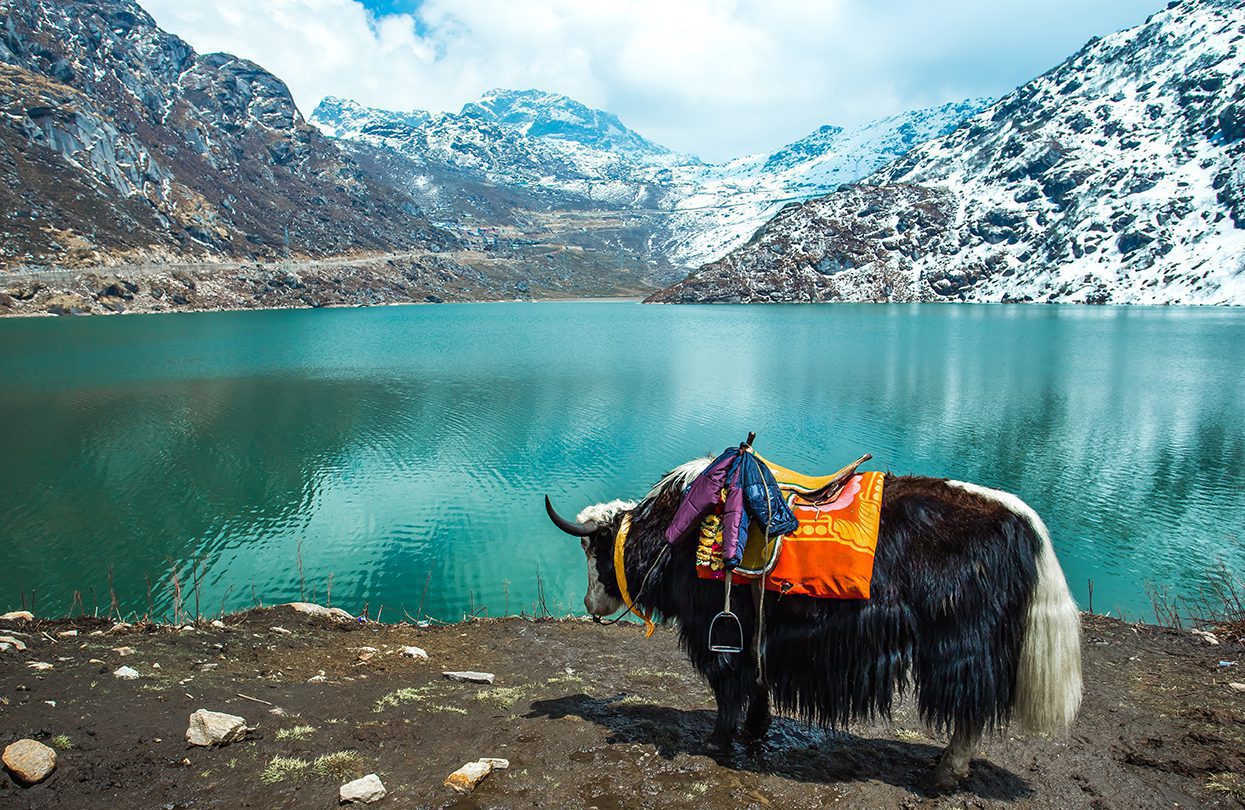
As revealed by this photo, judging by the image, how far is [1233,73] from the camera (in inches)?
5335

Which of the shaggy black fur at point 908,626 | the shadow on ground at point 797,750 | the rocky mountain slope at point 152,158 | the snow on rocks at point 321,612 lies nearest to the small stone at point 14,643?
the snow on rocks at point 321,612

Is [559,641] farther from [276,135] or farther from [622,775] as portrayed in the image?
[276,135]

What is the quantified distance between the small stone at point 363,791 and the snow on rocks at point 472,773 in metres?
0.33

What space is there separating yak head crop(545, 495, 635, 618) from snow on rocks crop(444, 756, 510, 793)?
4.29ft

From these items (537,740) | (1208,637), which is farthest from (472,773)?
(1208,637)

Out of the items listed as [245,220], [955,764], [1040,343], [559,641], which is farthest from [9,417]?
[245,220]

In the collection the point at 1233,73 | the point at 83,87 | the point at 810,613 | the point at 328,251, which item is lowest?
the point at 810,613

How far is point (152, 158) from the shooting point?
109188 mm

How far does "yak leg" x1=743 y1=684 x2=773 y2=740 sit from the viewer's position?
14.3 feet

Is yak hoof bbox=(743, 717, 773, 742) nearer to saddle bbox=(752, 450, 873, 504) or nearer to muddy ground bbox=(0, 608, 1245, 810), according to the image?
muddy ground bbox=(0, 608, 1245, 810)

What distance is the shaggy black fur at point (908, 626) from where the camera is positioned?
11.9ft

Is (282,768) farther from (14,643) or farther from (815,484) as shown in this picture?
(815,484)

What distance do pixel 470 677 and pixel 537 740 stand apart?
5.29 feet

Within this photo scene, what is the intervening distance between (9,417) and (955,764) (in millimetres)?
32213
